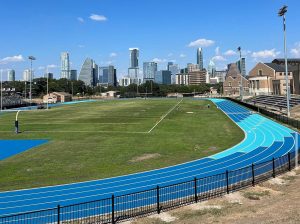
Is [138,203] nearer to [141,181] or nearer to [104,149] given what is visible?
[141,181]

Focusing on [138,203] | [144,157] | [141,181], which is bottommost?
[138,203]

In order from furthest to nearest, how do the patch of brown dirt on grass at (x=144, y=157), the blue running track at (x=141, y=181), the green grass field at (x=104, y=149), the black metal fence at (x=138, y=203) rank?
the patch of brown dirt on grass at (x=144, y=157) → the green grass field at (x=104, y=149) → the blue running track at (x=141, y=181) → the black metal fence at (x=138, y=203)

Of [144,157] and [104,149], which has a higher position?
[104,149]

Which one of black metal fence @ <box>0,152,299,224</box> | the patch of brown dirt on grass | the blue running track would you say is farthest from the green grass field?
black metal fence @ <box>0,152,299,224</box>

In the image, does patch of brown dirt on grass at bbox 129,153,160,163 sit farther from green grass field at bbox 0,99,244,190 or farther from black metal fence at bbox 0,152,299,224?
black metal fence at bbox 0,152,299,224

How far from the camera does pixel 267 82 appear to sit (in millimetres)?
130250

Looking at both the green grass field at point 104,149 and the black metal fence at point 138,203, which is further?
the green grass field at point 104,149

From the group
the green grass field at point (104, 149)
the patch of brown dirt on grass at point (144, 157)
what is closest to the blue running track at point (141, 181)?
the green grass field at point (104, 149)

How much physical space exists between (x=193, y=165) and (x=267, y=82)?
4232 inches

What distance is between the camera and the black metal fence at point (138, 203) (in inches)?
711

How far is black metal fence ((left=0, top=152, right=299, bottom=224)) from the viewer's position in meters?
18.1

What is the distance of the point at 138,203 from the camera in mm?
20547

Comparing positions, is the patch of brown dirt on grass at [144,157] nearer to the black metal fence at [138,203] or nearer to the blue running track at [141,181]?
the blue running track at [141,181]

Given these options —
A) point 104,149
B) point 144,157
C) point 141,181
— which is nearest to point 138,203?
point 141,181
